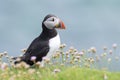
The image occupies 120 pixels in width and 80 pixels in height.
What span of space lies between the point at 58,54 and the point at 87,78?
146 inches

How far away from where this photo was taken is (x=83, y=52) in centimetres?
1243

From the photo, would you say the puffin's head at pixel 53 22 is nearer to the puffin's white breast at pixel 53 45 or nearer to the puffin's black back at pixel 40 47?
the puffin's black back at pixel 40 47

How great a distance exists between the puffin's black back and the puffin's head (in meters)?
0.16

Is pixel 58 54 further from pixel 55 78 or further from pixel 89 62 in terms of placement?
pixel 55 78

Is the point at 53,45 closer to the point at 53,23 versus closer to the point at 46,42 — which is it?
the point at 46,42

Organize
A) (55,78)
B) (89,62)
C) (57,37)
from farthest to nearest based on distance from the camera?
(57,37)
(89,62)
(55,78)

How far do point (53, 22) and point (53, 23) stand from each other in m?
0.04

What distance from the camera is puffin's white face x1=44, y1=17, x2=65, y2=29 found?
13.5 meters

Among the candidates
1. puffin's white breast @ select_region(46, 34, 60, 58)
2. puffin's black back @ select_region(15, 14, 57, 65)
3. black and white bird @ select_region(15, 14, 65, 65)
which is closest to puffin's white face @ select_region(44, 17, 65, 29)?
black and white bird @ select_region(15, 14, 65, 65)

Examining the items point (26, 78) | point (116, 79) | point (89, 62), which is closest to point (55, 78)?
point (26, 78)

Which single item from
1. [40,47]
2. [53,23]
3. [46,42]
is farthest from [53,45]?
[53,23]

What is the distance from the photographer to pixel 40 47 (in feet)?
43.6

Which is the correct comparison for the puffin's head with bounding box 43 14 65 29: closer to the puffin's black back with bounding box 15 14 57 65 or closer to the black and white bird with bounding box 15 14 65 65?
the black and white bird with bounding box 15 14 65 65

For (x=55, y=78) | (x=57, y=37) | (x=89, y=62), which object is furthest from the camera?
(x=57, y=37)
